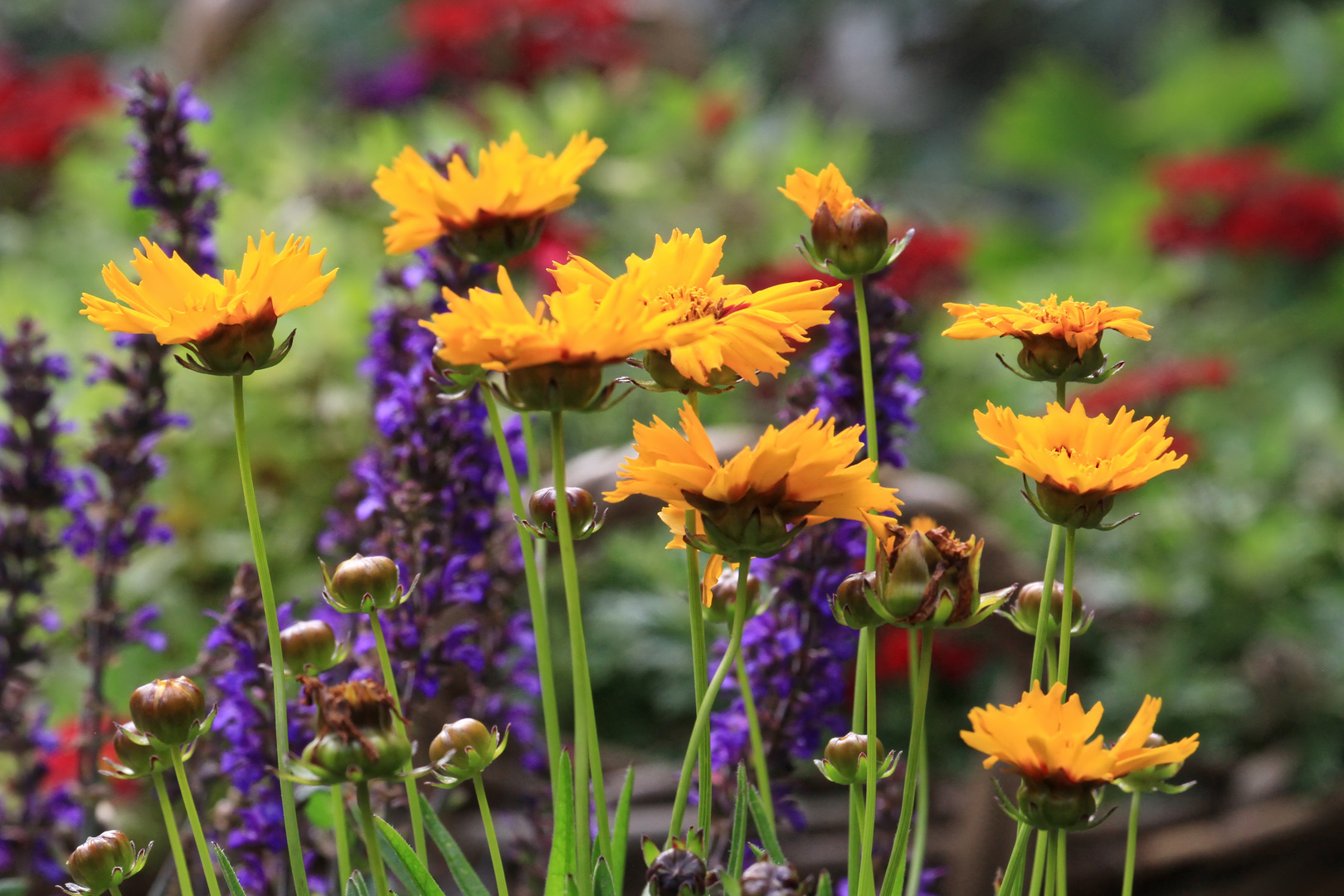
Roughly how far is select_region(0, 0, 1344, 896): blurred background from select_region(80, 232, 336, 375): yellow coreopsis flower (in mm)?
211

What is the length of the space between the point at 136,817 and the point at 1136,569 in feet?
2.95

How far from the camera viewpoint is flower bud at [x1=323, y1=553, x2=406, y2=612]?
11.7 inches

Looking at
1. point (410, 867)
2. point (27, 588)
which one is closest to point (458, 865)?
point (410, 867)

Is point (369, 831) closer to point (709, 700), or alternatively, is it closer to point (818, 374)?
point (709, 700)

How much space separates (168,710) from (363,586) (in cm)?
5

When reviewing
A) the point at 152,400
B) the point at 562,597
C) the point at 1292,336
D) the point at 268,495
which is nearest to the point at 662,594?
the point at 562,597

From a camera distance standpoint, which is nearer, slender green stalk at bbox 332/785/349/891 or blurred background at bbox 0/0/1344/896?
slender green stalk at bbox 332/785/349/891

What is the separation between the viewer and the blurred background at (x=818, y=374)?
0.91 m

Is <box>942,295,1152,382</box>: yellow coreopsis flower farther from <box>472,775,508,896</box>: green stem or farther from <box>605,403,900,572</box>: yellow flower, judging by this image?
<box>472,775,508,896</box>: green stem

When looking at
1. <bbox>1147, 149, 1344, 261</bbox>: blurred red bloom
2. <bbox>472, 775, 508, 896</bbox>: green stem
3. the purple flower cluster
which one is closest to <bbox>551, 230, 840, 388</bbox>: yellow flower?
<bbox>472, 775, 508, 896</bbox>: green stem

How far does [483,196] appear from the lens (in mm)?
297

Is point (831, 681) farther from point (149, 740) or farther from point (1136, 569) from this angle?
point (1136, 569)

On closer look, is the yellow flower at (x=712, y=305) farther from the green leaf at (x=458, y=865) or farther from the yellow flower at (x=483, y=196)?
the green leaf at (x=458, y=865)

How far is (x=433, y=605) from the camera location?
0.42 meters
